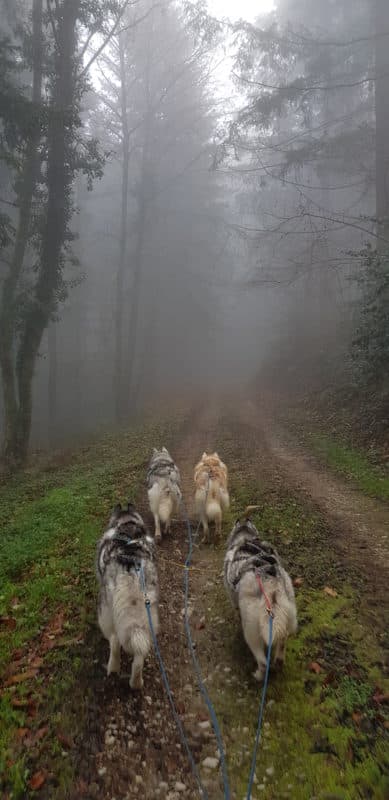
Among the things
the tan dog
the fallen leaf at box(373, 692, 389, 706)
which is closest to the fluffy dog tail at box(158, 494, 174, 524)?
the tan dog

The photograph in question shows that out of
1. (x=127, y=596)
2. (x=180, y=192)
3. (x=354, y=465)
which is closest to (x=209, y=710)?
(x=127, y=596)

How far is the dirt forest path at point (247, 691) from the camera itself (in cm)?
315

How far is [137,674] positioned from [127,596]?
2.58ft

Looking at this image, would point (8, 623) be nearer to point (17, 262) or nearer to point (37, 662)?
point (37, 662)

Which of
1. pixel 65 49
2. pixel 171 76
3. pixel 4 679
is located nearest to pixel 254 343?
pixel 171 76

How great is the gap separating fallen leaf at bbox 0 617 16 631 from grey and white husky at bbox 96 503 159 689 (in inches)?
50.0

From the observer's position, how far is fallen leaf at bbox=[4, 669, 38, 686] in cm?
404

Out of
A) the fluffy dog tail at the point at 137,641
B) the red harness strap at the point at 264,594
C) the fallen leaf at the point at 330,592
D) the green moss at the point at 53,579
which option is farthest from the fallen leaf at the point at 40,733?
the fallen leaf at the point at 330,592

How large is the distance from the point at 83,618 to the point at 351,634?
3.09 m

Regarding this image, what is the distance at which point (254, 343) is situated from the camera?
54.8m

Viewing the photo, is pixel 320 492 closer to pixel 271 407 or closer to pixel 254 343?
pixel 271 407

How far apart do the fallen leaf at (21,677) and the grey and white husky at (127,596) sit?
75 cm

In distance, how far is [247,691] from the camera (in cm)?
403

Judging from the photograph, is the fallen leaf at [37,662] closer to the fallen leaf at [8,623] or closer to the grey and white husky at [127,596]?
the fallen leaf at [8,623]
